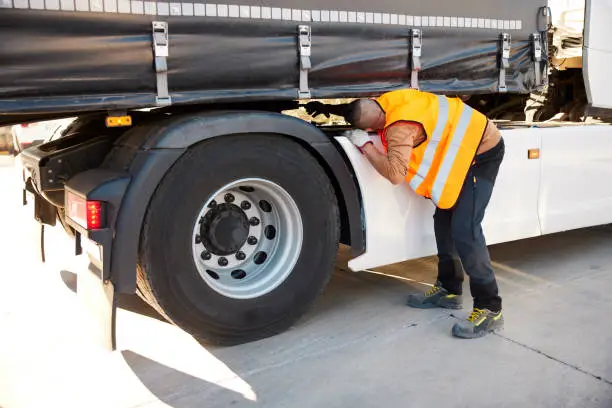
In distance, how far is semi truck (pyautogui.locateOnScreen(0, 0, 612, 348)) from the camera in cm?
320

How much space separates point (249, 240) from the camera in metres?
3.91

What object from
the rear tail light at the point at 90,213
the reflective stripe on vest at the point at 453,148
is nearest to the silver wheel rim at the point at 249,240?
the rear tail light at the point at 90,213

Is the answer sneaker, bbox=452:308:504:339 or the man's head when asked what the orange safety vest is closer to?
the man's head

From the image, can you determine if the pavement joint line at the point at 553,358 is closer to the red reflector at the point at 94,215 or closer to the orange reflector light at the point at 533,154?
the orange reflector light at the point at 533,154

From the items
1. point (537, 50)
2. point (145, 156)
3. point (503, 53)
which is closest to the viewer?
point (145, 156)

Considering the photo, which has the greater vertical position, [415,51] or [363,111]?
[415,51]

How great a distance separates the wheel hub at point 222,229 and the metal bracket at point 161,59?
69 cm

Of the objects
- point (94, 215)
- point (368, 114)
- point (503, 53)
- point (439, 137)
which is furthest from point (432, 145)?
point (94, 215)

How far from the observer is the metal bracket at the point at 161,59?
3.31m

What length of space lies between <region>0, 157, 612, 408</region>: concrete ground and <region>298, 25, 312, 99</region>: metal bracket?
4.61 ft

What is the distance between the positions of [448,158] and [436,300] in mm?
1036

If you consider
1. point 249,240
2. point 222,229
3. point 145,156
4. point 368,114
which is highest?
point 368,114

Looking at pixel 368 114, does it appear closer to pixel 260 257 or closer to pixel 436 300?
pixel 260 257

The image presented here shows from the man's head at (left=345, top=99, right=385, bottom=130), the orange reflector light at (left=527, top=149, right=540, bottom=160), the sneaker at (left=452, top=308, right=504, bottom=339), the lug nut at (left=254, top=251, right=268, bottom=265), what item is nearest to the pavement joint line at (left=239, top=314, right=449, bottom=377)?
the sneaker at (left=452, top=308, right=504, bottom=339)
